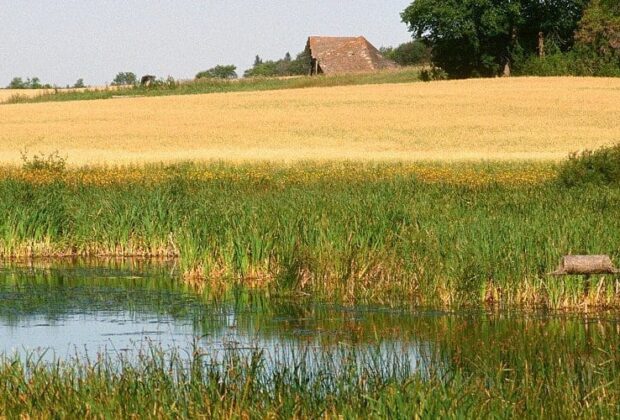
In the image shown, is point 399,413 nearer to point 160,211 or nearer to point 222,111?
point 160,211

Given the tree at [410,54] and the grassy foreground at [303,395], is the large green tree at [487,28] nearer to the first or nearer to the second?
the tree at [410,54]

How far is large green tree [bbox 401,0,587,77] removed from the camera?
250ft

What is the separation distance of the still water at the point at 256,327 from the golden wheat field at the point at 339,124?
80.4ft

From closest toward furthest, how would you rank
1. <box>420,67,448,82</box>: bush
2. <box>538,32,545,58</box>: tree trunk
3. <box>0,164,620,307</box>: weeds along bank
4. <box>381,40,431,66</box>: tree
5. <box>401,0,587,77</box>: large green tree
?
<box>0,164,620,307</box>: weeds along bank, <box>401,0,587,77</box>: large green tree, <box>538,32,545,58</box>: tree trunk, <box>420,67,448,82</box>: bush, <box>381,40,431,66</box>: tree

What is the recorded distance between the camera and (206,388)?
959 cm

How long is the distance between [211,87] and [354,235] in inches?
2559

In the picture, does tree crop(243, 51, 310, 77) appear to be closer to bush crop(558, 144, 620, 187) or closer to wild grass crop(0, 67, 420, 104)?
wild grass crop(0, 67, 420, 104)

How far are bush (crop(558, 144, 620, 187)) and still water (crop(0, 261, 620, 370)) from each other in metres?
10.9

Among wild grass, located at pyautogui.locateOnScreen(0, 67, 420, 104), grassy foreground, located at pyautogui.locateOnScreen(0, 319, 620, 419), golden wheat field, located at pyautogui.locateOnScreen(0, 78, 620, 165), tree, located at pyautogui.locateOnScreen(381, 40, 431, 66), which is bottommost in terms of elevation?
golden wheat field, located at pyautogui.locateOnScreen(0, 78, 620, 165)

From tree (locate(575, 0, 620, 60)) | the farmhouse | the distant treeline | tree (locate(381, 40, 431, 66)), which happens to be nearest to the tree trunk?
the distant treeline

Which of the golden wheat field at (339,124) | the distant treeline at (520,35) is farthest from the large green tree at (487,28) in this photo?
Answer: the golden wheat field at (339,124)

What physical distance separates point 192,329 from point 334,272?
10.2 ft

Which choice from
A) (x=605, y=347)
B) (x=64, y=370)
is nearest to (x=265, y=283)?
(x=605, y=347)

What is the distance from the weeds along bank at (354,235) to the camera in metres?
15.9
